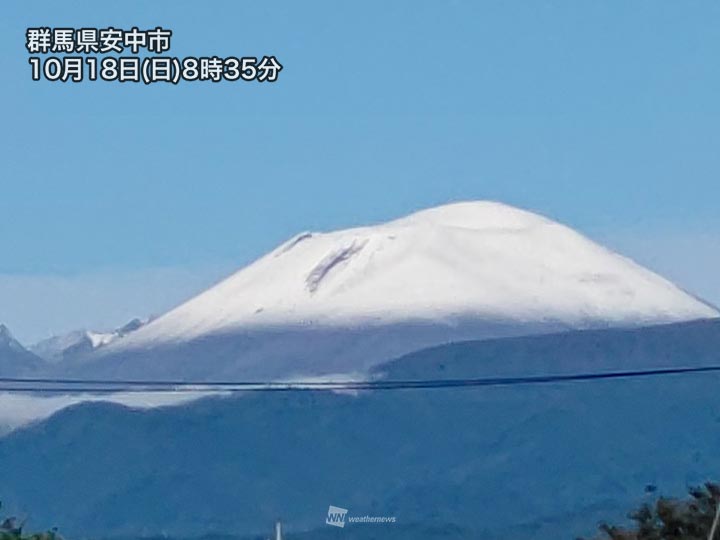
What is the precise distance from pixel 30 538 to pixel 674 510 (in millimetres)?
20488

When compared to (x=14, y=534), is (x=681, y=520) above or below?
below

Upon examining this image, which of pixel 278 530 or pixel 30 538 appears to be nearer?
pixel 278 530

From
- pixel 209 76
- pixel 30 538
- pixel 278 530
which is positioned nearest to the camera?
pixel 209 76

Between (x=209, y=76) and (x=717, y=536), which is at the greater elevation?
(x=209, y=76)

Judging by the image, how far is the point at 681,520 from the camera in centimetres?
5319

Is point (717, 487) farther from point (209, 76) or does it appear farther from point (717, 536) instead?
point (209, 76)

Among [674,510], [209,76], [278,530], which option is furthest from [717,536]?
[209,76]

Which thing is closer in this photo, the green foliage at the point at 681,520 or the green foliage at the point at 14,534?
the green foliage at the point at 681,520

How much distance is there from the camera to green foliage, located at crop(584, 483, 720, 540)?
52.8 m

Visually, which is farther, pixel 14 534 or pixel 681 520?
pixel 14 534

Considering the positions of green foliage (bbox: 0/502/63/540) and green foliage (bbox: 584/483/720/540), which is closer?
green foliage (bbox: 584/483/720/540)

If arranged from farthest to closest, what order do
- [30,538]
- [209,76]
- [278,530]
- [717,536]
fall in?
[30,538], [717,536], [278,530], [209,76]

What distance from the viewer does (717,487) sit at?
5331 cm

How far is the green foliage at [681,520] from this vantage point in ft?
173
